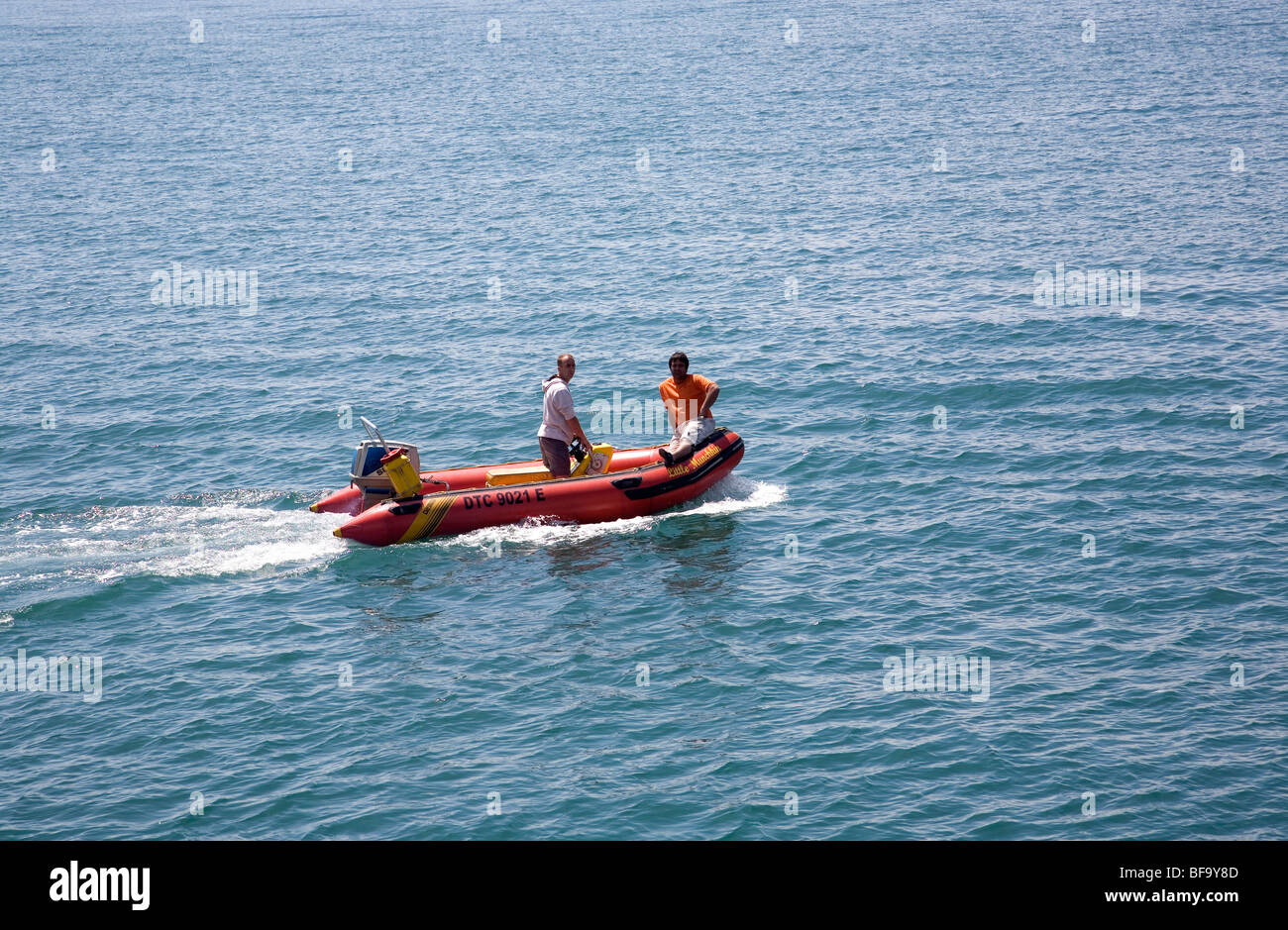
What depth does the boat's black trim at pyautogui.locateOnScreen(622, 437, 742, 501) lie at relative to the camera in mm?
18297

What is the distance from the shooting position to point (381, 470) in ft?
60.1

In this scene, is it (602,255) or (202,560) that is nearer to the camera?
(202,560)

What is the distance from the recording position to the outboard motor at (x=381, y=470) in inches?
A: 710

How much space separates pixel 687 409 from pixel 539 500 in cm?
253

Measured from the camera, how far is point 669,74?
62188mm

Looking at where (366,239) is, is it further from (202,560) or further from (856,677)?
(856,677)

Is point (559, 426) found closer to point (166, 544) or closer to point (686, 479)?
point (686, 479)

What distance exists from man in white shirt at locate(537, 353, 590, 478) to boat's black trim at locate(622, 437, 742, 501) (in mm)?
1000

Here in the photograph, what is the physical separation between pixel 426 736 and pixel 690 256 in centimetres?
2157

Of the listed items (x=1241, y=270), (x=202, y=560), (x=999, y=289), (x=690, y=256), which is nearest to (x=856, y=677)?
(x=202, y=560)

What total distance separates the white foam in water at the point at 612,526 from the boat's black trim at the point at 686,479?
378 mm

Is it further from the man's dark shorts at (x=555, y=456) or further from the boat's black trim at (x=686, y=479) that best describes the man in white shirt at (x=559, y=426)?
the boat's black trim at (x=686, y=479)

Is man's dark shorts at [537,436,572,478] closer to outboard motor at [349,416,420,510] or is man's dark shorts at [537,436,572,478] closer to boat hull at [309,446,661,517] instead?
boat hull at [309,446,661,517]
